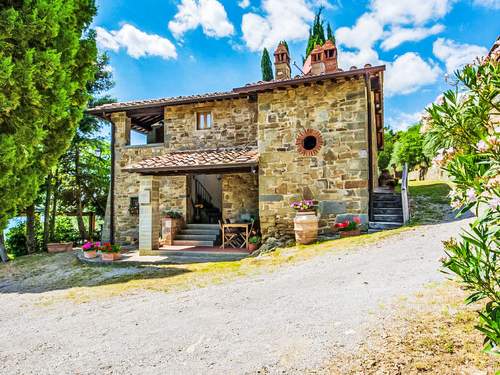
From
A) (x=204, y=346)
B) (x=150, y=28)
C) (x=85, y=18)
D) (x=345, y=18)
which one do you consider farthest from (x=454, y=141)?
(x=150, y=28)

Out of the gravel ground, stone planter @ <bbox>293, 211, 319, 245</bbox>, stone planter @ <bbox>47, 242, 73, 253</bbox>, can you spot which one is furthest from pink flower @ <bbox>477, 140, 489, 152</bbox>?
stone planter @ <bbox>47, 242, 73, 253</bbox>

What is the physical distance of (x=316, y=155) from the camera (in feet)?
30.7

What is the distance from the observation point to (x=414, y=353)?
2.59 metres

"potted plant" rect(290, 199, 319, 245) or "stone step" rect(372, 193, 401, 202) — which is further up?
"stone step" rect(372, 193, 401, 202)

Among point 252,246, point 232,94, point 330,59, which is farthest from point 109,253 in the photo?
point 330,59

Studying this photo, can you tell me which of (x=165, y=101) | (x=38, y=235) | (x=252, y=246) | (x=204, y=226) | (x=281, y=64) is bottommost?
(x=38, y=235)

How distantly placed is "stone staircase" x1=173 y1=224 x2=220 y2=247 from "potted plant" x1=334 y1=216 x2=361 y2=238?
4538 millimetres

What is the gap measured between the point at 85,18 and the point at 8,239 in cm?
1016

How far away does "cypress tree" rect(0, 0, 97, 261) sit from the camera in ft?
24.2

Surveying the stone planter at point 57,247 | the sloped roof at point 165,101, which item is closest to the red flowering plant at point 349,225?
the sloped roof at point 165,101

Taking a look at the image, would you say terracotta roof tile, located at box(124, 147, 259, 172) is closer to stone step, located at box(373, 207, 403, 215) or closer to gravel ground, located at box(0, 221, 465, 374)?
stone step, located at box(373, 207, 403, 215)

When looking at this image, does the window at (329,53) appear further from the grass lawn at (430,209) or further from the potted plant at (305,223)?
the grass lawn at (430,209)

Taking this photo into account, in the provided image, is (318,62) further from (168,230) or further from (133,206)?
(133,206)

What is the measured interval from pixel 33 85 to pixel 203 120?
19.4 ft
